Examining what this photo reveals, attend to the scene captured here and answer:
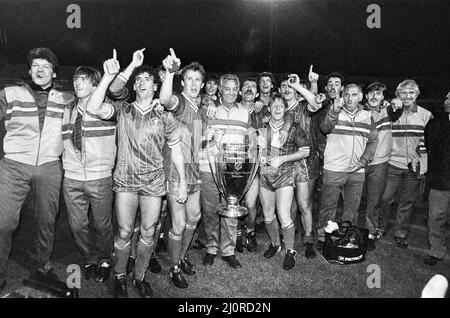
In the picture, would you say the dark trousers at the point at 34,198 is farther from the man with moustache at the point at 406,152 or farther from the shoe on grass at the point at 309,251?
the man with moustache at the point at 406,152

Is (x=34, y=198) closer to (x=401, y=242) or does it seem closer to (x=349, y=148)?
(x=349, y=148)

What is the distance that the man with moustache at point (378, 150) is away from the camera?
12.5ft

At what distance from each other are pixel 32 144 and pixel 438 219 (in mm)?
3743

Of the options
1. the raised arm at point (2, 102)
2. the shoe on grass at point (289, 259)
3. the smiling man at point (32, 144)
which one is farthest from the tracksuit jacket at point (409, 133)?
the raised arm at point (2, 102)

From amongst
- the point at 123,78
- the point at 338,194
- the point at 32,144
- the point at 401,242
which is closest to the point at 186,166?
the point at 123,78

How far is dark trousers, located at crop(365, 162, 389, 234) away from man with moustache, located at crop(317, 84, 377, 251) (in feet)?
1.16

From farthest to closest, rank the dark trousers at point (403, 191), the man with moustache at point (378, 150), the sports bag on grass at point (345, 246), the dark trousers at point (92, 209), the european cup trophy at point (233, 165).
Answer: the dark trousers at point (403, 191) < the man with moustache at point (378, 150) < the sports bag on grass at point (345, 246) < the dark trousers at point (92, 209) < the european cup trophy at point (233, 165)

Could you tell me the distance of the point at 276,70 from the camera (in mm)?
7648

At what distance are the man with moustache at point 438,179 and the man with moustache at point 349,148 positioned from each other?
0.56 m

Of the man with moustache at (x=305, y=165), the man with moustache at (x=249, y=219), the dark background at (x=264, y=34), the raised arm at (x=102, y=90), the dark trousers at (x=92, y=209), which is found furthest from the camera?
the dark background at (x=264, y=34)

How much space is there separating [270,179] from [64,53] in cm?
473

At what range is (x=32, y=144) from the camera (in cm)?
287
